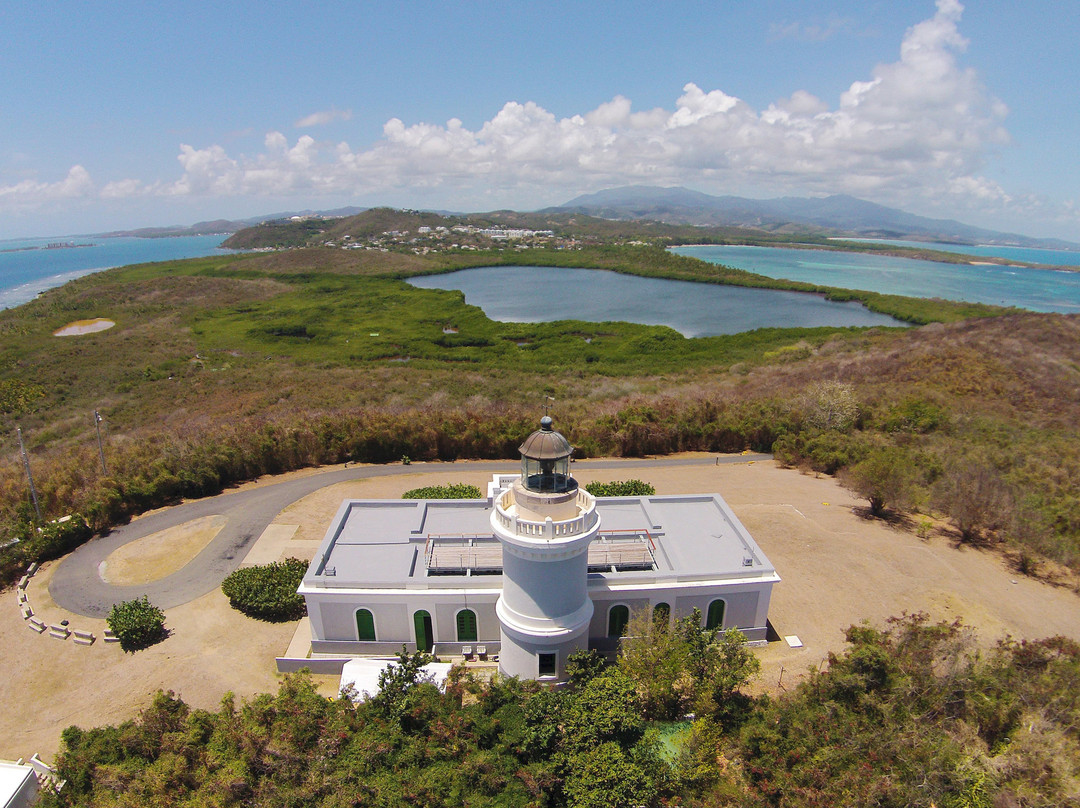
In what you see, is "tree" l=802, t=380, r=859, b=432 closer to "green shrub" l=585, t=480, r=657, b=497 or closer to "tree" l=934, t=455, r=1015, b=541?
"tree" l=934, t=455, r=1015, b=541

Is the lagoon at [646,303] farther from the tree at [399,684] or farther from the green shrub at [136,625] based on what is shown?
the tree at [399,684]

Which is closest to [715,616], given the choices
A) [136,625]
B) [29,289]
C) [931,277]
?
[136,625]

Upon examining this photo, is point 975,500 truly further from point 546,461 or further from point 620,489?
point 546,461

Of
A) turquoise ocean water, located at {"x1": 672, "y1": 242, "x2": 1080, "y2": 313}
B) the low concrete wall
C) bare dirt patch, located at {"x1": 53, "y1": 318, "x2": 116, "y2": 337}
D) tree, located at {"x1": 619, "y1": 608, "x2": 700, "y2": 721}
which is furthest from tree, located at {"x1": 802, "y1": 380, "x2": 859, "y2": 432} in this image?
turquoise ocean water, located at {"x1": 672, "y1": 242, "x2": 1080, "y2": 313}

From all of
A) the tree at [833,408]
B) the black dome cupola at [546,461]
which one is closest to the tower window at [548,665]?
the black dome cupola at [546,461]

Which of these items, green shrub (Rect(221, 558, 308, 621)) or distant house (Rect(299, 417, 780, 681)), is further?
green shrub (Rect(221, 558, 308, 621))
